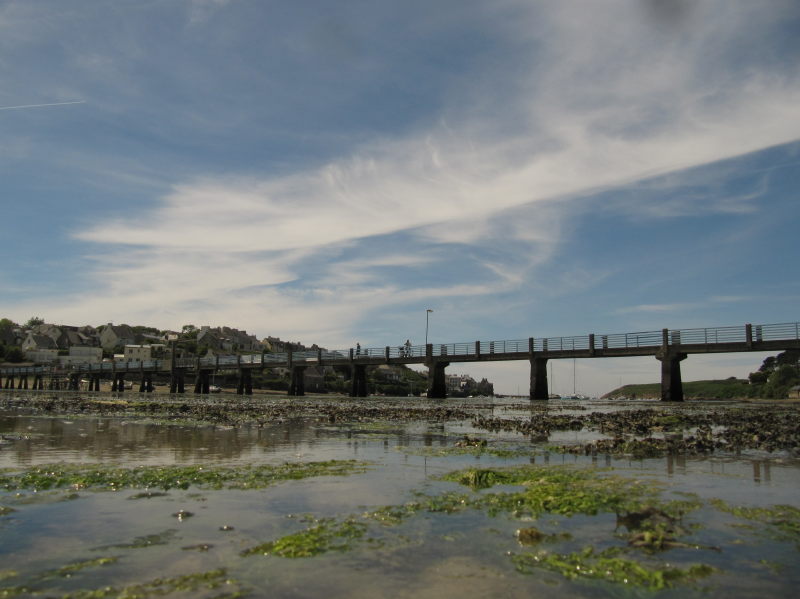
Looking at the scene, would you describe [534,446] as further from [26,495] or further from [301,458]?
[26,495]

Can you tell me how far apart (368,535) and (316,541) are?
508mm

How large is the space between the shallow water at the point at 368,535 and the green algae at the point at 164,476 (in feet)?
1.00

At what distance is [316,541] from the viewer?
4.88m

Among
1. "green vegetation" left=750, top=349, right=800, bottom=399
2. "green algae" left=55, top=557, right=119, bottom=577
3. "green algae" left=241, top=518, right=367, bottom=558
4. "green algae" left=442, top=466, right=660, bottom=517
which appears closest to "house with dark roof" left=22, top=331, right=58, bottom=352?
"green vegetation" left=750, top=349, right=800, bottom=399

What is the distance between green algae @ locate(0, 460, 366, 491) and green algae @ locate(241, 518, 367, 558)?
2304mm

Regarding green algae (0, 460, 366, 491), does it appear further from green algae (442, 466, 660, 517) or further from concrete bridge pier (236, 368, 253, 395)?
concrete bridge pier (236, 368, 253, 395)

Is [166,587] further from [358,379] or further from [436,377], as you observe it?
[358,379]

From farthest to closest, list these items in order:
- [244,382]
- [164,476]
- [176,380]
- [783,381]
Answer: [176,380]
[244,382]
[783,381]
[164,476]

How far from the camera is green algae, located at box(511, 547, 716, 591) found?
13.1ft

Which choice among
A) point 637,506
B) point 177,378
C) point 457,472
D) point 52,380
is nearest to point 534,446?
point 457,472

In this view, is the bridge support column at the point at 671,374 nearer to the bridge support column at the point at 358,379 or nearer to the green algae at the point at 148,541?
the bridge support column at the point at 358,379

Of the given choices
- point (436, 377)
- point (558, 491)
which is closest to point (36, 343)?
point (436, 377)

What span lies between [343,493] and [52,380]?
134 meters

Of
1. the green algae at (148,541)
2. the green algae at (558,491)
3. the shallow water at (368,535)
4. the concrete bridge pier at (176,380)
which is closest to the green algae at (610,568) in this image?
the shallow water at (368,535)
